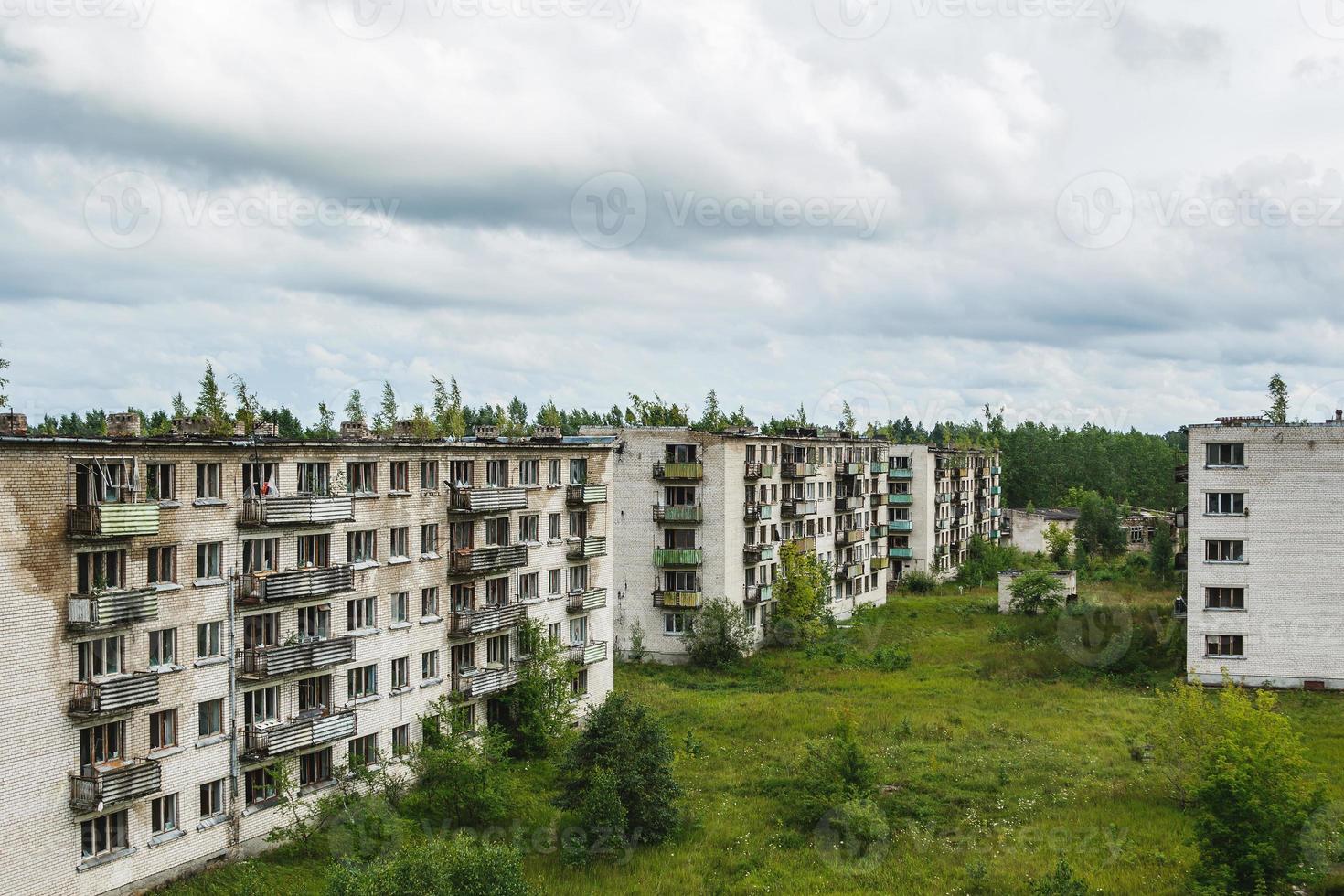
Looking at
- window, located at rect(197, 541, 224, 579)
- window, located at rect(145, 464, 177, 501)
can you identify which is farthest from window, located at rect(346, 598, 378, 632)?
window, located at rect(145, 464, 177, 501)

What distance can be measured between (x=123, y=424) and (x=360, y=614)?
37.0 feet

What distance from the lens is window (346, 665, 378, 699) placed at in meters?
37.4

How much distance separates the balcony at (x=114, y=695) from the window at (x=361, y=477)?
10188 mm

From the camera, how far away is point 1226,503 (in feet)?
179

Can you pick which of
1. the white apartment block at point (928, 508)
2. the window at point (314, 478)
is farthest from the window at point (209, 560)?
the white apartment block at point (928, 508)

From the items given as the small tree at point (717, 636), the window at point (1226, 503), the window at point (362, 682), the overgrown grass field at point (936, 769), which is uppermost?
the window at point (1226, 503)

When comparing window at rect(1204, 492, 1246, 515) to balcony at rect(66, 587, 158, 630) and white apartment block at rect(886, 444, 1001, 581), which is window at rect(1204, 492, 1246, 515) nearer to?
white apartment block at rect(886, 444, 1001, 581)

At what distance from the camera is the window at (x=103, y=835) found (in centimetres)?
2838

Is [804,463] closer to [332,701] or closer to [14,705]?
[332,701]

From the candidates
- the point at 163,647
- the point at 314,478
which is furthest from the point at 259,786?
the point at 314,478

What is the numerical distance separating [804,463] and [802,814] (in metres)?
40.7

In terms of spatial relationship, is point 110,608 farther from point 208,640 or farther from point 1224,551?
point 1224,551

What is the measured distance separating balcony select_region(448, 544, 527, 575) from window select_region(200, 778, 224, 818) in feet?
41.3

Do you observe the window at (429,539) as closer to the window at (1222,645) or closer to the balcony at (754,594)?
the balcony at (754,594)
